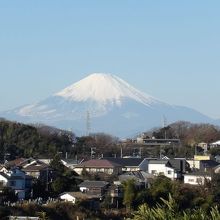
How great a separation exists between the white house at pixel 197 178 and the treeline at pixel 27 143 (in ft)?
20.8

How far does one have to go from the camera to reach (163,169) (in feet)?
72.9

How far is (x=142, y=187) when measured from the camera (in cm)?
1759

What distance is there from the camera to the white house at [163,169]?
22112 mm

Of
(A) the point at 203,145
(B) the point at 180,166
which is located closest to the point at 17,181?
(B) the point at 180,166

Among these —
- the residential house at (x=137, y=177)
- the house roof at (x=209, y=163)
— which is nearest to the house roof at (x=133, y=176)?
the residential house at (x=137, y=177)

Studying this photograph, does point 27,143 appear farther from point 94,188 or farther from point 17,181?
point 94,188

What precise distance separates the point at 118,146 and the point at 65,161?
7000 mm

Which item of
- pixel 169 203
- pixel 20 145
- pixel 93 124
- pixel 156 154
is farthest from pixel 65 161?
pixel 93 124

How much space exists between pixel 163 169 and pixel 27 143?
6.37 m

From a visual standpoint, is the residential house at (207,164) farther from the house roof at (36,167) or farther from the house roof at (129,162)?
the house roof at (36,167)

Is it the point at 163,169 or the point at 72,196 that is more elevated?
the point at 163,169

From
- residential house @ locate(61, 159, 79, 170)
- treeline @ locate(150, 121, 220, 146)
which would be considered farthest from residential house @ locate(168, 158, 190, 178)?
treeline @ locate(150, 121, 220, 146)

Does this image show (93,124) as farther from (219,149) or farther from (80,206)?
(80,206)

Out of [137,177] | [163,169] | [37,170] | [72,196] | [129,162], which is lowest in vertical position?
[72,196]
